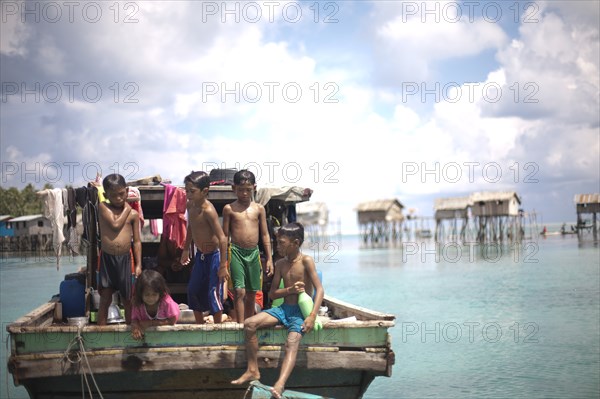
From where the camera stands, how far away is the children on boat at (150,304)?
5598 mm

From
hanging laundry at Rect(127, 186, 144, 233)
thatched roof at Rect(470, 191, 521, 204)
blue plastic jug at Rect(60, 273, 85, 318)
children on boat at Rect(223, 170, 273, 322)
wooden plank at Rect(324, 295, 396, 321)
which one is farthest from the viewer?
thatched roof at Rect(470, 191, 521, 204)

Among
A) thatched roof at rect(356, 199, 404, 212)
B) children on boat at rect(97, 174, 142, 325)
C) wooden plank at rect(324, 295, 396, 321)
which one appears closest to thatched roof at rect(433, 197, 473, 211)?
thatched roof at rect(356, 199, 404, 212)

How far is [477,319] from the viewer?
1723 cm

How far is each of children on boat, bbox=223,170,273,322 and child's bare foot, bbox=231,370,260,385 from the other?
0.74 metres

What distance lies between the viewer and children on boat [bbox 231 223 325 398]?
543 centimetres

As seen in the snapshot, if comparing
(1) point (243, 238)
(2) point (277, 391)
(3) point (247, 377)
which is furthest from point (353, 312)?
(2) point (277, 391)

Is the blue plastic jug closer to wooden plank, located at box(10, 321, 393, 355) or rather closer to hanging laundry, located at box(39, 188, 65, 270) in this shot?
hanging laundry, located at box(39, 188, 65, 270)

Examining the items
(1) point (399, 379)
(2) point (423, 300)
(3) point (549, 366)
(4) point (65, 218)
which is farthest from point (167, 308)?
(2) point (423, 300)

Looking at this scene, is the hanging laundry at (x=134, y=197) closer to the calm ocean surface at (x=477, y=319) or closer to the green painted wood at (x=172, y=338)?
the green painted wood at (x=172, y=338)

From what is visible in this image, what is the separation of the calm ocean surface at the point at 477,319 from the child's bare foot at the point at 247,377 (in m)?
3.48

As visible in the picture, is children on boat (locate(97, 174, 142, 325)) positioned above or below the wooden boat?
above

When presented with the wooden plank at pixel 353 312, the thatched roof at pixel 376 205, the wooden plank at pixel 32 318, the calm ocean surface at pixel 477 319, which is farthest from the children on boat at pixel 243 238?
the thatched roof at pixel 376 205

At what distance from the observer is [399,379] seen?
35.4 feet

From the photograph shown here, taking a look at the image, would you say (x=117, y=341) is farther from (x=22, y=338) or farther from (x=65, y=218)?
(x=65, y=218)
